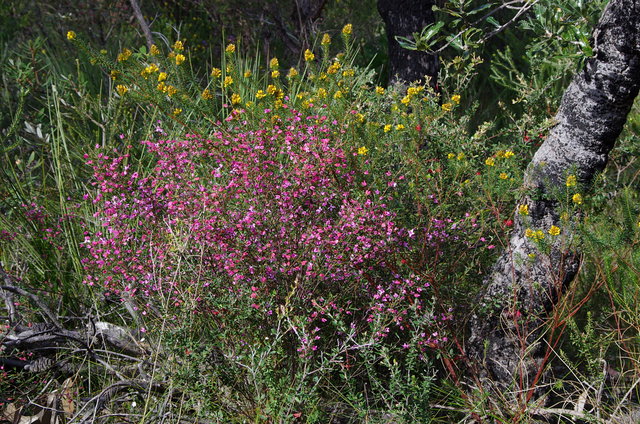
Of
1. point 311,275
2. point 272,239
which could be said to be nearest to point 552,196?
point 311,275

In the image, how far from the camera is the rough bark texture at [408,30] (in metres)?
4.23

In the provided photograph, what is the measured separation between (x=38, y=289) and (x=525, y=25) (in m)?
2.43

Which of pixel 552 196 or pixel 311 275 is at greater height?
pixel 552 196

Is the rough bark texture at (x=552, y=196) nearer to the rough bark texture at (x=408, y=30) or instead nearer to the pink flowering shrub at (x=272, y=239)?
the pink flowering shrub at (x=272, y=239)

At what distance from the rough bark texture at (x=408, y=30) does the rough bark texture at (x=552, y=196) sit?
5.37 feet

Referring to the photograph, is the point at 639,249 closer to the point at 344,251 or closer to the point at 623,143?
the point at 344,251

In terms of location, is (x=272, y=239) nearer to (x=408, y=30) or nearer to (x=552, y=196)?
(x=552, y=196)

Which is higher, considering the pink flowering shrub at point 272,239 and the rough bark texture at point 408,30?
the rough bark texture at point 408,30

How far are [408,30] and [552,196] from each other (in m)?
1.92

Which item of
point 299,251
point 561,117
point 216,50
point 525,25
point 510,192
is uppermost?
point 525,25

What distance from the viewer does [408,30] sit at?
424 centimetres

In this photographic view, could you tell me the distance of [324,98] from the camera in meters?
3.01

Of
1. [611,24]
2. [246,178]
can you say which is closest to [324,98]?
[246,178]

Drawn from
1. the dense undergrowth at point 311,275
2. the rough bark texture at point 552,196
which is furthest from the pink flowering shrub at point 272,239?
the rough bark texture at point 552,196
